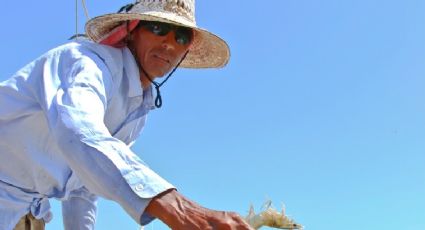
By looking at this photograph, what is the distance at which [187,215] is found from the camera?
59.0 inches

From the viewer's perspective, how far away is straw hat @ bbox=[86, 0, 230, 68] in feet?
8.67

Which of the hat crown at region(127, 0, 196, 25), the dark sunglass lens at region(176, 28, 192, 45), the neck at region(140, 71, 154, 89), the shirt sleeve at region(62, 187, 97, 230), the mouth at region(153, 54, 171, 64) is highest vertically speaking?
the hat crown at region(127, 0, 196, 25)

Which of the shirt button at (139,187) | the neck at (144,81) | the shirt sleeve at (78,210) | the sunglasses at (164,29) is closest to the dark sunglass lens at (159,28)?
the sunglasses at (164,29)


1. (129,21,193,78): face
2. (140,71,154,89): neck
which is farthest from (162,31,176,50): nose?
(140,71,154,89): neck

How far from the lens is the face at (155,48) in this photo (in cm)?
261

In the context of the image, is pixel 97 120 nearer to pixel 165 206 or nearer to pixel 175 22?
pixel 165 206

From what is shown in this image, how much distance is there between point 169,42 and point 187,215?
1.26 m

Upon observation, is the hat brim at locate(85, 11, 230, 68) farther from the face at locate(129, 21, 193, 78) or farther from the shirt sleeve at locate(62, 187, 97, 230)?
the shirt sleeve at locate(62, 187, 97, 230)

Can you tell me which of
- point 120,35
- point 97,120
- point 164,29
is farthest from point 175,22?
point 97,120

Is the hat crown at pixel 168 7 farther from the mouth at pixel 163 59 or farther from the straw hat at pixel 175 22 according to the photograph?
the mouth at pixel 163 59

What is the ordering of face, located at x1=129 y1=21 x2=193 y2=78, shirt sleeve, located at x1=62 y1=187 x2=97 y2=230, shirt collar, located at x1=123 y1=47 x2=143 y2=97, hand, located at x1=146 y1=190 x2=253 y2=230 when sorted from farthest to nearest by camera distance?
shirt sleeve, located at x1=62 y1=187 x2=97 y2=230 → face, located at x1=129 y1=21 x2=193 y2=78 → shirt collar, located at x1=123 y1=47 x2=143 y2=97 → hand, located at x1=146 y1=190 x2=253 y2=230

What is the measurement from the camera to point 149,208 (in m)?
1.53

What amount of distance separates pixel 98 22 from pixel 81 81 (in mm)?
1030

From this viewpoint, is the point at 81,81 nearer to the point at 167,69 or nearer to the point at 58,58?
the point at 58,58
